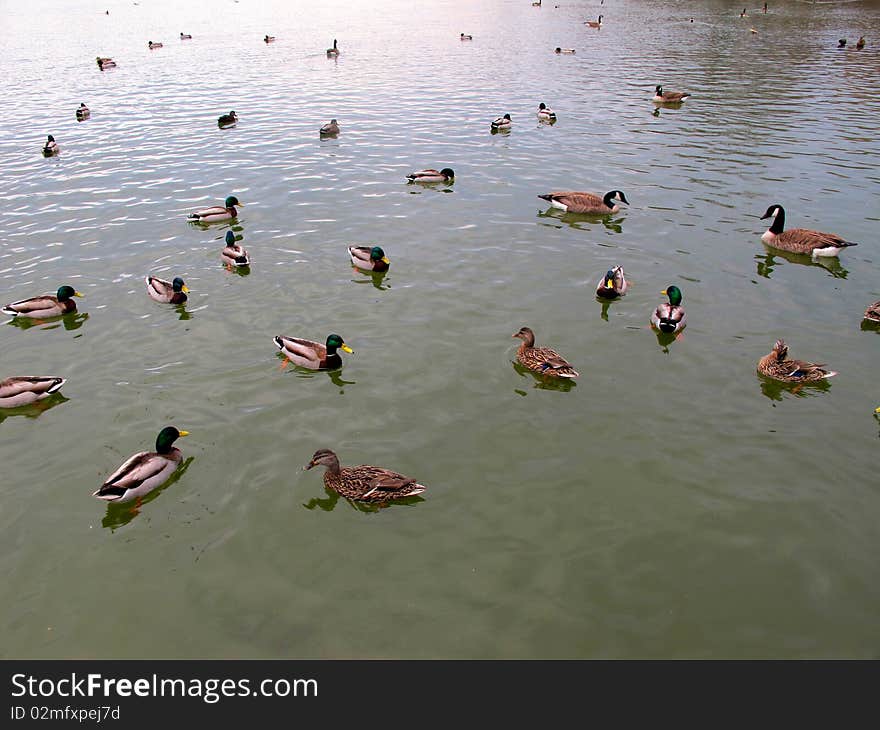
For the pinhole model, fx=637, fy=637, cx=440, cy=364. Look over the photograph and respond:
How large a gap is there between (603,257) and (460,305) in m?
5.30

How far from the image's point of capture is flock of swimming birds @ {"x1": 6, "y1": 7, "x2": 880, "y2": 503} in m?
9.97

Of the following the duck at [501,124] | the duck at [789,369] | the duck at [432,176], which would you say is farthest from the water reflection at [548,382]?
the duck at [501,124]

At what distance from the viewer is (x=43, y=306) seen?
1507cm

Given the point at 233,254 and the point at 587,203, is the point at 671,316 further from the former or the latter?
the point at 233,254

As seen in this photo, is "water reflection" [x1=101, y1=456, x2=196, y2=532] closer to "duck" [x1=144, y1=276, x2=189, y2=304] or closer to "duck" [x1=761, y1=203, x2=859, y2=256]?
"duck" [x1=144, y1=276, x2=189, y2=304]

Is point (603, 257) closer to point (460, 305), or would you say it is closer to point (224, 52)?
point (460, 305)

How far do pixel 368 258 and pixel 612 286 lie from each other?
21.1 ft

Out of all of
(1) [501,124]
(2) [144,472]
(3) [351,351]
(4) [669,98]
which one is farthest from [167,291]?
(4) [669,98]

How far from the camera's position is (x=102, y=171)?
86.6 ft

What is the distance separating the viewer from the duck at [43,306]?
1504cm

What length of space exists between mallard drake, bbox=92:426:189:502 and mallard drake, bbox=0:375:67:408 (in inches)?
115

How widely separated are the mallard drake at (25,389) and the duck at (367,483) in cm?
601
